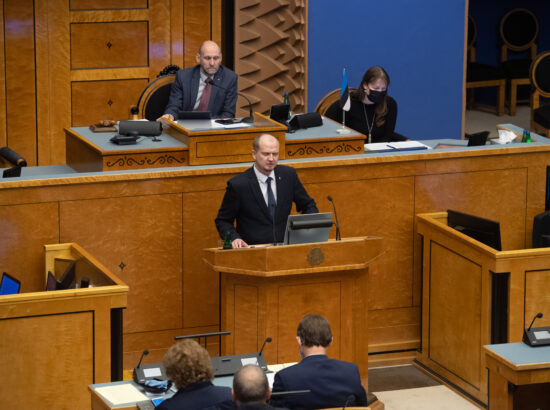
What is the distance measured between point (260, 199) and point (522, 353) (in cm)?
171

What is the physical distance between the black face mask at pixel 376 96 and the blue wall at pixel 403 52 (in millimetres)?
2730

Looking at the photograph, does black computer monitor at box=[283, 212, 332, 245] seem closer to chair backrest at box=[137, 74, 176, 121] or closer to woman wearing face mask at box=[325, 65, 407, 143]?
woman wearing face mask at box=[325, 65, 407, 143]

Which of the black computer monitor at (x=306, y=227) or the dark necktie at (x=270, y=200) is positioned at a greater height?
the dark necktie at (x=270, y=200)

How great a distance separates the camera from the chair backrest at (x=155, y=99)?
8.00m

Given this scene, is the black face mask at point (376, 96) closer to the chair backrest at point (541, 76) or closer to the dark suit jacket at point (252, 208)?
the dark suit jacket at point (252, 208)

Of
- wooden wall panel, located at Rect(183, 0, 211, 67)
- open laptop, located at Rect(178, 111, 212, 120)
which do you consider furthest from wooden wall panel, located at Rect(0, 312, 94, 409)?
wooden wall panel, located at Rect(183, 0, 211, 67)

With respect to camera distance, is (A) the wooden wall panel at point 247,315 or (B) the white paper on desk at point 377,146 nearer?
(A) the wooden wall panel at point 247,315

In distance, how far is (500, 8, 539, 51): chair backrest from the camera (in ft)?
44.2

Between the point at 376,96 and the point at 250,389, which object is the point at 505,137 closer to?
the point at 376,96

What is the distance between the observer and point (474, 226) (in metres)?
6.65

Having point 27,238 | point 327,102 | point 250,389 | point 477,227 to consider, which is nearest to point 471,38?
point 327,102

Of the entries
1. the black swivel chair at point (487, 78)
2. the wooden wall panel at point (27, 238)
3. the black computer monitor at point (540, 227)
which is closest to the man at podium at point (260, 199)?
the wooden wall panel at point (27, 238)

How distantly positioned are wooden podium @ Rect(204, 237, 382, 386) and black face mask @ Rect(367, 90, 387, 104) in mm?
1834

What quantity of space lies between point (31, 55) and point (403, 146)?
3506 millimetres
